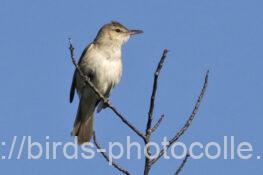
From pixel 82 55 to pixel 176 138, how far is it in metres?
4.28

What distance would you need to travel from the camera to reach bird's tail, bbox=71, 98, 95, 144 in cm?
796

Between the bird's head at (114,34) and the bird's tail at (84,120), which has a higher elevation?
the bird's head at (114,34)

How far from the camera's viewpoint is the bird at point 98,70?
25.3 ft

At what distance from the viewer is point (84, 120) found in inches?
328

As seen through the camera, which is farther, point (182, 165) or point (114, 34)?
point (114, 34)

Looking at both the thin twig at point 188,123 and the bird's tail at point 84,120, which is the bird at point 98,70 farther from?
the thin twig at point 188,123

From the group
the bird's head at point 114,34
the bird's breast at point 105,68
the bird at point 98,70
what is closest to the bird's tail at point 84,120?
the bird at point 98,70

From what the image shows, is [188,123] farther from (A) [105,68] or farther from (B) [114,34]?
(B) [114,34]

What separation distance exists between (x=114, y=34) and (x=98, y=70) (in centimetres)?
91

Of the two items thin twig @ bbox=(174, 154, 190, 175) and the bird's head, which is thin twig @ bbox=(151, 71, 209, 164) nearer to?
thin twig @ bbox=(174, 154, 190, 175)

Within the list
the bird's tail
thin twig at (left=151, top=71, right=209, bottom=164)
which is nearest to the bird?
the bird's tail

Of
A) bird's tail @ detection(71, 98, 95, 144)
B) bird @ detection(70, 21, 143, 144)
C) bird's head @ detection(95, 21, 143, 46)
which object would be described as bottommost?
bird's tail @ detection(71, 98, 95, 144)

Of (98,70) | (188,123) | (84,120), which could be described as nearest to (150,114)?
(188,123)

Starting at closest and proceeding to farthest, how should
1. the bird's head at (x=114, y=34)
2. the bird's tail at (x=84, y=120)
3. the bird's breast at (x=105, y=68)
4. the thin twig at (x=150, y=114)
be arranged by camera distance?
the thin twig at (x=150, y=114), the bird's breast at (x=105, y=68), the bird's tail at (x=84, y=120), the bird's head at (x=114, y=34)
